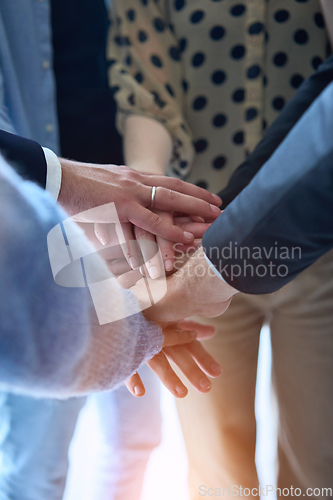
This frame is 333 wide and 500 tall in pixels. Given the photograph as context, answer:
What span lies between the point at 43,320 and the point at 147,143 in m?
0.47

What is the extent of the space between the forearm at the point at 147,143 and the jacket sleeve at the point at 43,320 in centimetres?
34

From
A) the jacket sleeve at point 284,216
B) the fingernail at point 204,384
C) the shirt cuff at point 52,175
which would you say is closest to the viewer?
the jacket sleeve at point 284,216

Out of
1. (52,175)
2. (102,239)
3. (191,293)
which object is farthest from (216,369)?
(52,175)

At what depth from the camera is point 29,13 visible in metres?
0.63

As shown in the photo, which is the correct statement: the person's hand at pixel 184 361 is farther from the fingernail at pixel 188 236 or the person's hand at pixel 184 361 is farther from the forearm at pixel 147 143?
the forearm at pixel 147 143

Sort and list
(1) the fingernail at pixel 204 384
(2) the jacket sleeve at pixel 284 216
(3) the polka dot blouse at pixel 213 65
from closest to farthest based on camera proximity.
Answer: (2) the jacket sleeve at pixel 284 216 < (1) the fingernail at pixel 204 384 < (3) the polka dot blouse at pixel 213 65

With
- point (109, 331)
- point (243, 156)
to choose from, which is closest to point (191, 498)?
Answer: point (109, 331)

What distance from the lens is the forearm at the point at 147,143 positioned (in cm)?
68

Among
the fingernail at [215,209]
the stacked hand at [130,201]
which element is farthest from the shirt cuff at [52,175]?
the fingernail at [215,209]

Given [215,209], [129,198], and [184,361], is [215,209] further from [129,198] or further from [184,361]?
[184,361]

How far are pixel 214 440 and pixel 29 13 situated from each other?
2.96ft

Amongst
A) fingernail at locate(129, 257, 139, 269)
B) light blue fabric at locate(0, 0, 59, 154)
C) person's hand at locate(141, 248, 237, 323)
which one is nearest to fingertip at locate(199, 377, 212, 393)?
person's hand at locate(141, 248, 237, 323)

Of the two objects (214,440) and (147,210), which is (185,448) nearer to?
(214,440)

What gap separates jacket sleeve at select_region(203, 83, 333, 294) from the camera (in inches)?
11.1
